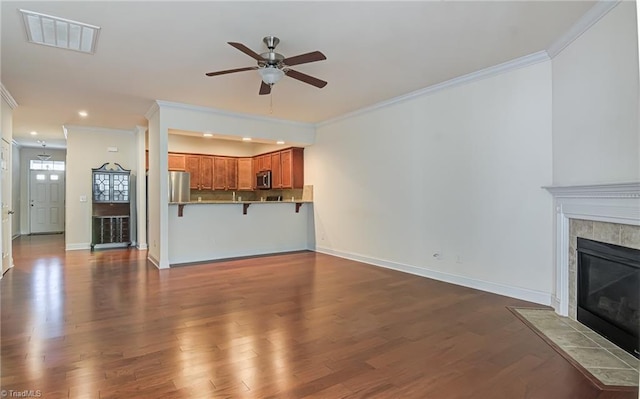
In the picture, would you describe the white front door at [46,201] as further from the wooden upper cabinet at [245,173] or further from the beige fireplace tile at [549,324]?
the beige fireplace tile at [549,324]

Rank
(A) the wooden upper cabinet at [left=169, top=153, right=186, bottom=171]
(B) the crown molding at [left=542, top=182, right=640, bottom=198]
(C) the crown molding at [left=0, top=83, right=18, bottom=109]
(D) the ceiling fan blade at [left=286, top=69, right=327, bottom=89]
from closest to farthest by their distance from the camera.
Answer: (B) the crown molding at [left=542, top=182, right=640, bottom=198], (D) the ceiling fan blade at [left=286, top=69, right=327, bottom=89], (C) the crown molding at [left=0, top=83, right=18, bottom=109], (A) the wooden upper cabinet at [left=169, top=153, right=186, bottom=171]

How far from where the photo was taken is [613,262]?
2820 mm

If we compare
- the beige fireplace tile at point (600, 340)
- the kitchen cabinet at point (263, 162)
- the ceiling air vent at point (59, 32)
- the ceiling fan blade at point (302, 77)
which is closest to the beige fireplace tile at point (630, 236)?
the beige fireplace tile at point (600, 340)

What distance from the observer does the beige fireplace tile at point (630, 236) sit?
102 inches

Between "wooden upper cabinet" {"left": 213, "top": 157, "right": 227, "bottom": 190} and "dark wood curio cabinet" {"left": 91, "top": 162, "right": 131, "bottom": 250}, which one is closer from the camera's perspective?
"dark wood curio cabinet" {"left": 91, "top": 162, "right": 131, "bottom": 250}

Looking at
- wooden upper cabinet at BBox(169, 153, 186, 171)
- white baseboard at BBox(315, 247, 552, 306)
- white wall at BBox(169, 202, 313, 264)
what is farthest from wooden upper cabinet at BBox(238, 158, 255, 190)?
white baseboard at BBox(315, 247, 552, 306)

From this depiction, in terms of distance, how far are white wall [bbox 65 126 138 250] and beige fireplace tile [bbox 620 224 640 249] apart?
28.9ft

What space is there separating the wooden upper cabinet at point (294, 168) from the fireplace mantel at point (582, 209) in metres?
5.03

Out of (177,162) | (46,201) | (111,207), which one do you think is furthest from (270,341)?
(46,201)

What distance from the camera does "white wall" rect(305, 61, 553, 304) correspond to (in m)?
3.81

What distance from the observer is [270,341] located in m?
2.77

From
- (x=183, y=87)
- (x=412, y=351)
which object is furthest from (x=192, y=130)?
(x=412, y=351)

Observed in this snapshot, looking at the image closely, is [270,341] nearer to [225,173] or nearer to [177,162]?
[177,162]

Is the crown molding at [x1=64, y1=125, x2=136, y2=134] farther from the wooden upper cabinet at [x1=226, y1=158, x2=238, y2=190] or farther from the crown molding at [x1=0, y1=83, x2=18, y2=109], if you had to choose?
the wooden upper cabinet at [x1=226, y1=158, x2=238, y2=190]
